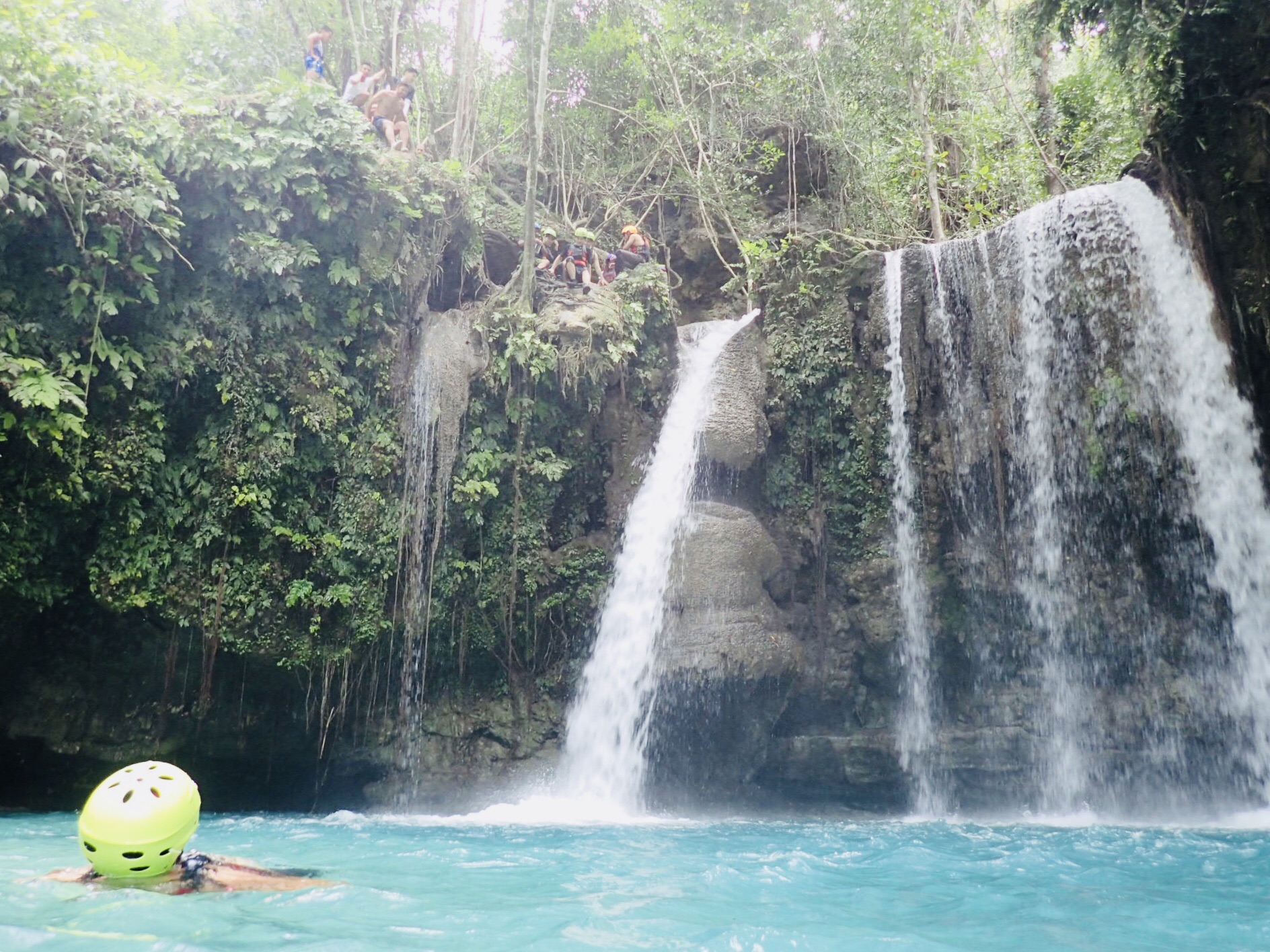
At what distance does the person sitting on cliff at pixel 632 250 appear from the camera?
14375 mm

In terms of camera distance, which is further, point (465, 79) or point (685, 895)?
point (465, 79)

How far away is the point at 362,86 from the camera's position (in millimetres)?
12352

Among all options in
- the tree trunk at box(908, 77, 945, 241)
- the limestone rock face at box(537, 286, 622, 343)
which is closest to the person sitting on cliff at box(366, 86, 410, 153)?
the limestone rock face at box(537, 286, 622, 343)

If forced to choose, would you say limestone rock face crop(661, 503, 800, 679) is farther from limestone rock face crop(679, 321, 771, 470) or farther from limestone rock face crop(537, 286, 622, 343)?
limestone rock face crop(537, 286, 622, 343)

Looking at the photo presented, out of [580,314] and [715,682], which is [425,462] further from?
[715,682]

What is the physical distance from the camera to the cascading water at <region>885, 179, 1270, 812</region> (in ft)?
29.3

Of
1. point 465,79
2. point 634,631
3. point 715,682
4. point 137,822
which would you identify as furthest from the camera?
point 465,79

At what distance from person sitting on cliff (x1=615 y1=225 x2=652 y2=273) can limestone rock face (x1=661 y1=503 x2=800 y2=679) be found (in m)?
Result: 5.50

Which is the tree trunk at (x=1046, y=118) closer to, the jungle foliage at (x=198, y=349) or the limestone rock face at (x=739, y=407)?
the limestone rock face at (x=739, y=407)

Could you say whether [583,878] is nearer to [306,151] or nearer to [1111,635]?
[1111,635]

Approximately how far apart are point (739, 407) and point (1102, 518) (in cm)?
436

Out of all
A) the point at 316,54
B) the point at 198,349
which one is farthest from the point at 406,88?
the point at 198,349

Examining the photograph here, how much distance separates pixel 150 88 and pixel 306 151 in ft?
5.44

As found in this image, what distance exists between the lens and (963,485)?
10227 mm
